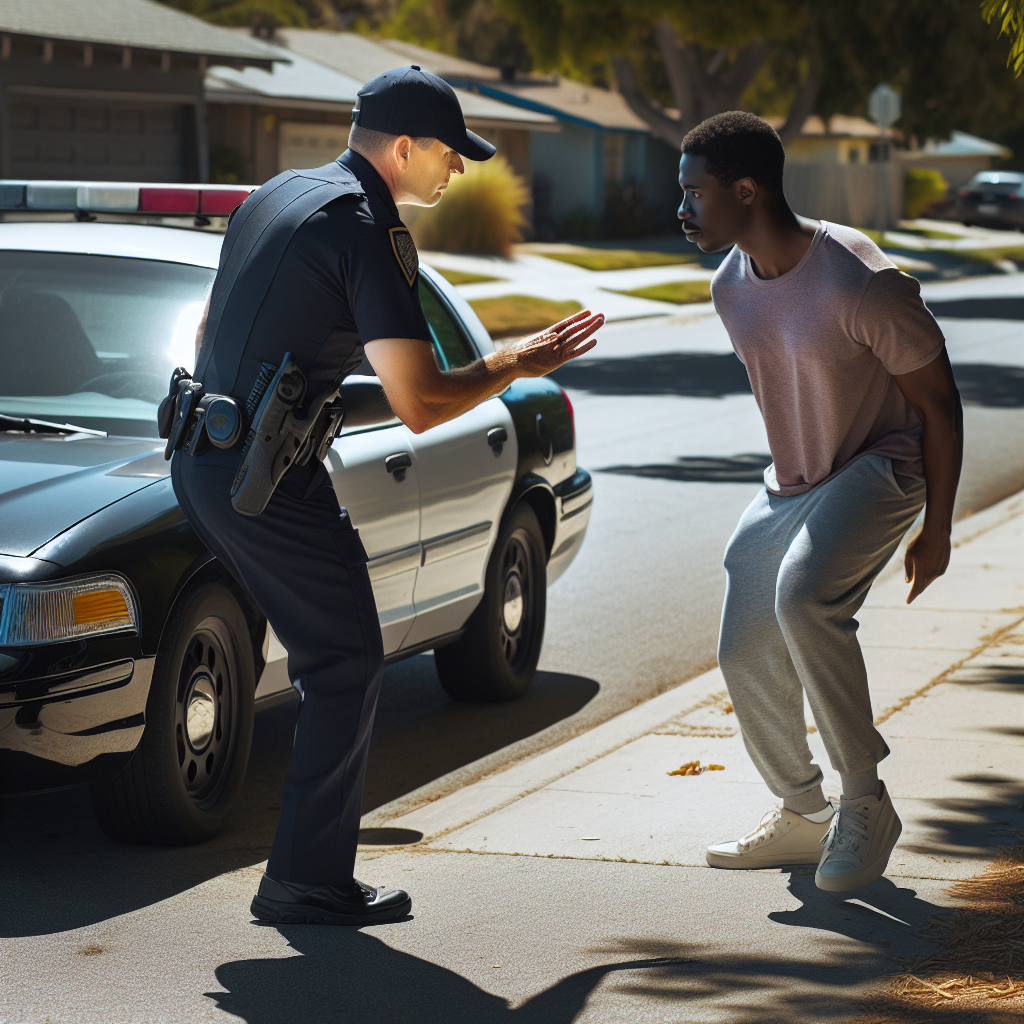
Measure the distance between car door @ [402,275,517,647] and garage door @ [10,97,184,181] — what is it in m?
21.5

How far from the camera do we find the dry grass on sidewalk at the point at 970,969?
3.43m

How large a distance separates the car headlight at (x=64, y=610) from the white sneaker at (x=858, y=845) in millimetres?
1870

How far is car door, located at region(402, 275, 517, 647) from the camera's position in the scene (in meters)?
5.86

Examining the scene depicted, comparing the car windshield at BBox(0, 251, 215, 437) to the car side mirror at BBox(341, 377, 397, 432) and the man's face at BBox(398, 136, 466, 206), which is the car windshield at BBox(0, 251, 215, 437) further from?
the man's face at BBox(398, 136, 466, 206)

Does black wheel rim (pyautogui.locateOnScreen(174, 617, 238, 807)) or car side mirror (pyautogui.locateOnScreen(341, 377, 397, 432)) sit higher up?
car side mirror (pyautogui.locateOnScreen(341, 377, 397, 432))

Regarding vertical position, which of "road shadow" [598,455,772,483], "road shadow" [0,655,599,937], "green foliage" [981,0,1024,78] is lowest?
"road shadow" [0,655,599,937]

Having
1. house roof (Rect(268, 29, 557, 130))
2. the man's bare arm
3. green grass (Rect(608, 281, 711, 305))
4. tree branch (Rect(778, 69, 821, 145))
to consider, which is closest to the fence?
house roof (Rect(268, 29, 557, 130))

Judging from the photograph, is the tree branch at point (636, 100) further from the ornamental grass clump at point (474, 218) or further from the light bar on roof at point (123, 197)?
the light bar on roof at point (123, 197)

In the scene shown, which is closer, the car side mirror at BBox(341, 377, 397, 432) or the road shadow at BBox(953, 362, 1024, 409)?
the car side mirror at BBox(341, 377, 397, 432)

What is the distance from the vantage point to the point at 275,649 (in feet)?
16.9

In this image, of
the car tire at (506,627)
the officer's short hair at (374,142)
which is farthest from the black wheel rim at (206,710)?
the car tire at (506,627)

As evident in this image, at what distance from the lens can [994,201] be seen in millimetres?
56844

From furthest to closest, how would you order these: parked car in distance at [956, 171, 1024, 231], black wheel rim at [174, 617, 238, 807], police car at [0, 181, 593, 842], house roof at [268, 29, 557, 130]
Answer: parked car in distance at [956, 171, 1024, 231] < house roof at [268, 29, 557, 130] < black wheel rim at [174, 617, 238, 807] < police car at [0, 181, 593, 842]

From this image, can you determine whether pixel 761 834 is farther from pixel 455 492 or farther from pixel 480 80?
pixel 480 80
